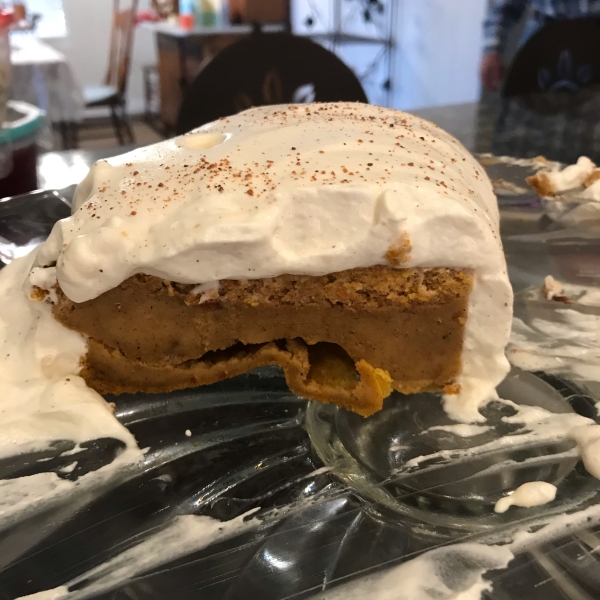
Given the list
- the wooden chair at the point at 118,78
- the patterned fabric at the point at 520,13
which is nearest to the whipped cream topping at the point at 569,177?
the patterned fabric at the point at 520,13

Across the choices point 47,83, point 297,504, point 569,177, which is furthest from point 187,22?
point 297,504

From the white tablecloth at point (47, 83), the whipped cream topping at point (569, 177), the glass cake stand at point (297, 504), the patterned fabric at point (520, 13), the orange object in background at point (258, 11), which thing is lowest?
the glass cake stand at point (297, 504)

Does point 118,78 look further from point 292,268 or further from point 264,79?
point 292,268

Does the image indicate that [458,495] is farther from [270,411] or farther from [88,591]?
[88,591]

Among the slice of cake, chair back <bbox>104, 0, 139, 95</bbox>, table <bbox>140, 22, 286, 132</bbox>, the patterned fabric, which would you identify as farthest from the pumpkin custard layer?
chair back <bbox>104, 0, 139, 95</bbox>

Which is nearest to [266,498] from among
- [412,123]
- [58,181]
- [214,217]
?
[214,217]

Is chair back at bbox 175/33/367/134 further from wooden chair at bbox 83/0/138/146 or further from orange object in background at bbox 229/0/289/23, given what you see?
wooden chair at bbox 83/0/138/146

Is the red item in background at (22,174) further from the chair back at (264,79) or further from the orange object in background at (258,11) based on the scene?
the orange object in background at (258,11)
